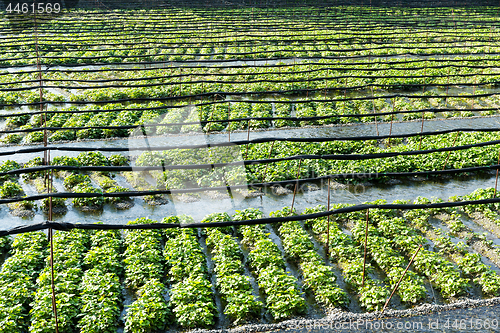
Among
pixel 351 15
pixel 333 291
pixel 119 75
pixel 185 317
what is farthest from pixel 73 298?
pixel 351 15

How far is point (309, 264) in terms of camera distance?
9.73 metres

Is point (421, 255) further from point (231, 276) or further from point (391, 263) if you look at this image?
point (231, 276)

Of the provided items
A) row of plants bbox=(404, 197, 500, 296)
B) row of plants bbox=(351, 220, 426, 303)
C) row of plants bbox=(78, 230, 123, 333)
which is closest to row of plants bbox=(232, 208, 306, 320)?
row of plants bbox=(351, 220, 426, 303)

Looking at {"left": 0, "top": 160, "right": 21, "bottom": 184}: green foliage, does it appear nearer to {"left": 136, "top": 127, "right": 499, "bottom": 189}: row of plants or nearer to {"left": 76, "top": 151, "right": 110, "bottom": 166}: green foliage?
{"left": 76, "top": 151, "right": 110, "bottom": 166}: green foliage

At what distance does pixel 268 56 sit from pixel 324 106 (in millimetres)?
9691

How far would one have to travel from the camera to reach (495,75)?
2369cm

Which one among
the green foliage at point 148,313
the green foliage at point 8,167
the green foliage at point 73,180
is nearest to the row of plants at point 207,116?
the green foliage at point 8,167

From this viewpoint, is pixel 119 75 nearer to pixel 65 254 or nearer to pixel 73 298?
pixel 65 254

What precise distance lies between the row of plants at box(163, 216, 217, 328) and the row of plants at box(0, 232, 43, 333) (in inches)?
108

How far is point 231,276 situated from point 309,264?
5.71ft

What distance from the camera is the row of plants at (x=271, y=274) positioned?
8664mm

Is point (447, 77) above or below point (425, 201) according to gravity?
above

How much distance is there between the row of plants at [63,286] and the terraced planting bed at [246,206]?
1.3 inches

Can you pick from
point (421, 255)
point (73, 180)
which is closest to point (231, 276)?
point (421, 255)
